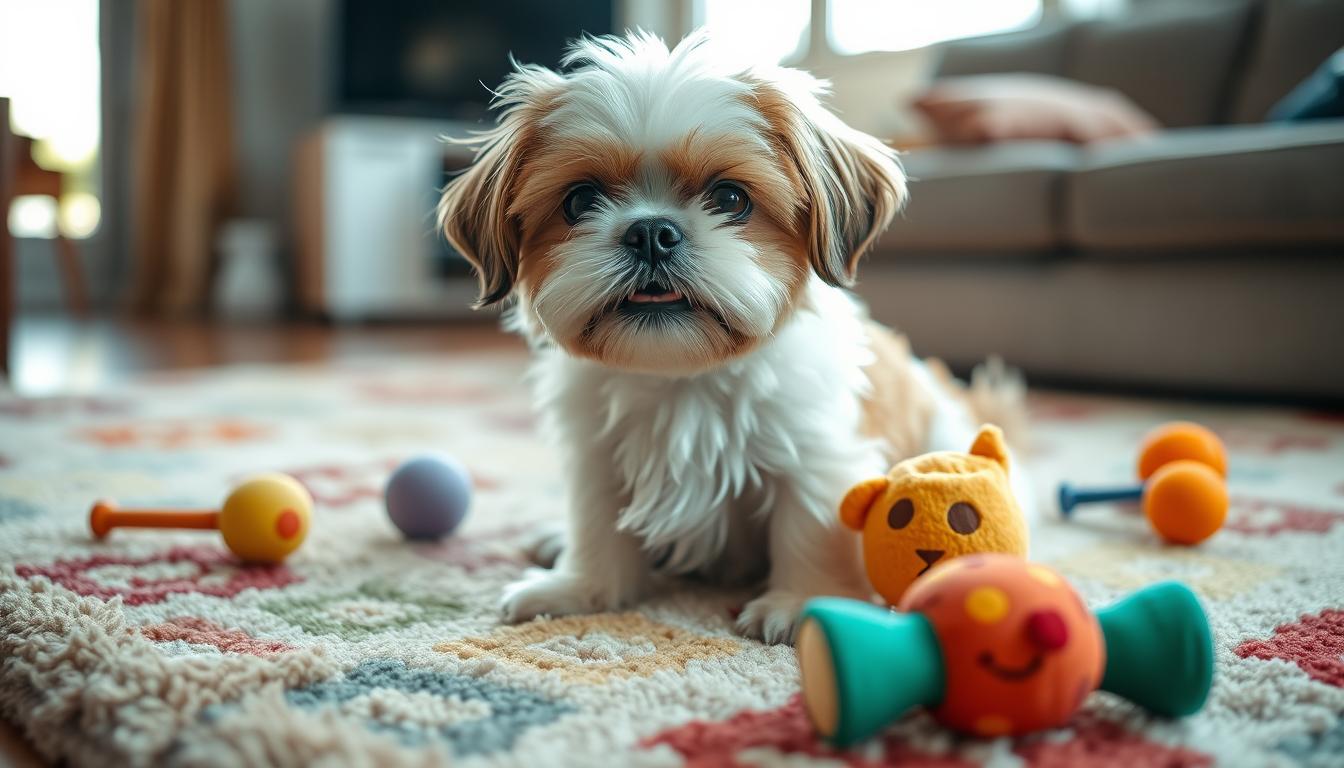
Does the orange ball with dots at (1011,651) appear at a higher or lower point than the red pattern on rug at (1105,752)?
higher

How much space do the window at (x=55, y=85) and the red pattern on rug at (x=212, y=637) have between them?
6219mm

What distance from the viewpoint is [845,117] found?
576 cm

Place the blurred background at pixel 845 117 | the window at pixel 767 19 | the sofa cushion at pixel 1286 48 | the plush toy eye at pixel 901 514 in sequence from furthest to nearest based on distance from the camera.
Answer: the window at pixel 767 19, the sofa cushion at pixel 1286 48, the blurred background at pixel 845 117, the plush toy eye at pixel 901 514

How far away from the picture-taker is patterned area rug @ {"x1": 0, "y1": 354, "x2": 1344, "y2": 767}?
0.79m

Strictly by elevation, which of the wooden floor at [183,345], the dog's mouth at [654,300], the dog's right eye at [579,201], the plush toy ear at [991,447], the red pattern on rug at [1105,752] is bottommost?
the wooden floor at [183,345]

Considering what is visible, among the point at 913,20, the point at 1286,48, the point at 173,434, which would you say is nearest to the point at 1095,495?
the point at 173,434

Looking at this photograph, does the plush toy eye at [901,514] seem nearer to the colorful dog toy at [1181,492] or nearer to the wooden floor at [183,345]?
the colorful dog toy at [1181,492]

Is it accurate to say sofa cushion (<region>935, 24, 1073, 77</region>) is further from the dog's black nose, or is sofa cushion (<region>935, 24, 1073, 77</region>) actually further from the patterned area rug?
the dog's black nose

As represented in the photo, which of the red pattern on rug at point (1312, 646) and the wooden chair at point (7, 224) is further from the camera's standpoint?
the wooden chair at point (7, 224)

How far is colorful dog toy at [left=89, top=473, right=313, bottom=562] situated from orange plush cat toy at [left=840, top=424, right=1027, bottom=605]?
69cm

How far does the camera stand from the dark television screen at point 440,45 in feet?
20.2

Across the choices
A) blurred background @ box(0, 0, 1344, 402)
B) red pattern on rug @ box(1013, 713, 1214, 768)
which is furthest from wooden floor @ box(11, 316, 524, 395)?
red pattern on rug @ box(1013, 713, 1214, 768)

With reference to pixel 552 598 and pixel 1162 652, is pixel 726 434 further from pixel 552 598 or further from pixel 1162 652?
pixel 1162 652

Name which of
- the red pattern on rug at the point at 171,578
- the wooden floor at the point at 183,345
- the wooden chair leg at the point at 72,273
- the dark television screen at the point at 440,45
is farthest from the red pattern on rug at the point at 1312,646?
the wooden chair leg at the point at 72,273
